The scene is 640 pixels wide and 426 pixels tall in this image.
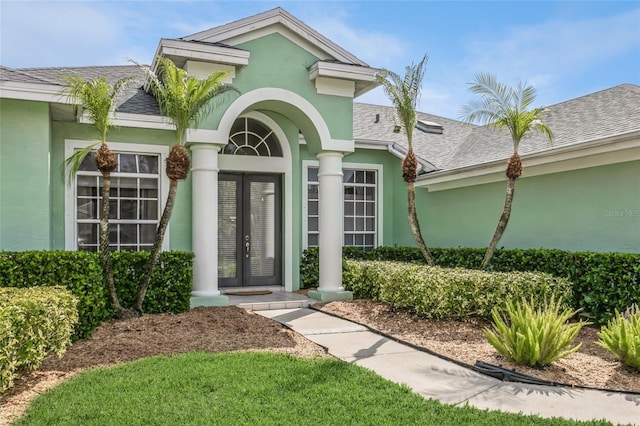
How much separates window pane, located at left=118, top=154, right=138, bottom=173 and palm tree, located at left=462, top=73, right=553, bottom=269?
7.22m

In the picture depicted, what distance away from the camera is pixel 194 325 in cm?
799

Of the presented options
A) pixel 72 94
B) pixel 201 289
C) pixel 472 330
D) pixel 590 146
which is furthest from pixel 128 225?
pixel 590 146

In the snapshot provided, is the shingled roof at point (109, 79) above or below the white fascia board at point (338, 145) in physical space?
above

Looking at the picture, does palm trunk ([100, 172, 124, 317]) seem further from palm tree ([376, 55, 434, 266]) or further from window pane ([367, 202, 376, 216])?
window pane ([367, 202, 376, 216])

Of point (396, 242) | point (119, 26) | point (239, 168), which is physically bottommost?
point (396, 242)

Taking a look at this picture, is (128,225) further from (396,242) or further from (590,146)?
(590,146)

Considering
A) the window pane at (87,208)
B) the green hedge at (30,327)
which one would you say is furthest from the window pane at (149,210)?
the green hedge at (30,327)

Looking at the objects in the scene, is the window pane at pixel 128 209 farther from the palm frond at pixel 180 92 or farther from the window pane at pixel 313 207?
the window pane at pixel 313 207

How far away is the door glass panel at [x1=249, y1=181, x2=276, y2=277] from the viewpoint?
12.2 meters

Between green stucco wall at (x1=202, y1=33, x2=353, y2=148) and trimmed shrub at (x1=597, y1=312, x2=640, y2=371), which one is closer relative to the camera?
trimmed shrub at (x1=597, y1=312, x2=640, y2=371)

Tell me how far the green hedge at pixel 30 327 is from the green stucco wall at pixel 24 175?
2812mm

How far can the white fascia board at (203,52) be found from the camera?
9.31 m

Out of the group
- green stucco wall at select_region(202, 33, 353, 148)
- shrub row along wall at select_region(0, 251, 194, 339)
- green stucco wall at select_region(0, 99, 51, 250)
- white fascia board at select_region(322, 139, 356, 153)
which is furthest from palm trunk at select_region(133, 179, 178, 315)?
white fascia board at select_region(322, 139, 356, 153)

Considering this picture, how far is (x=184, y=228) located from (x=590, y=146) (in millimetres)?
8255
